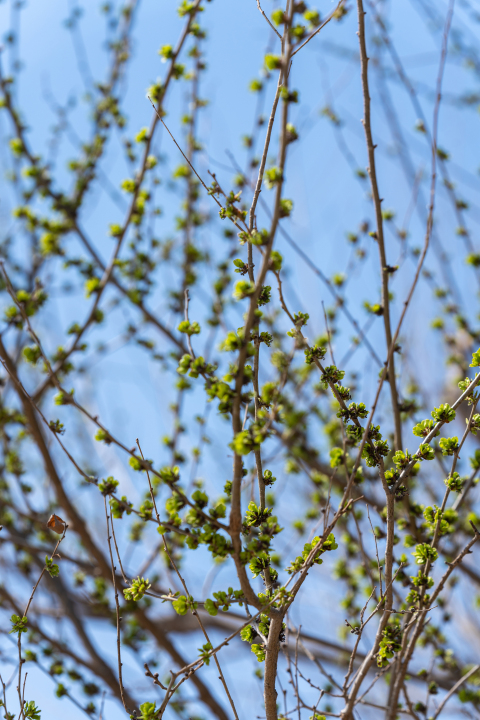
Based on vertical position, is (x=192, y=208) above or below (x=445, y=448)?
above

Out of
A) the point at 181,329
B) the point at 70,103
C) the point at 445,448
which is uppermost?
the point at 70,103

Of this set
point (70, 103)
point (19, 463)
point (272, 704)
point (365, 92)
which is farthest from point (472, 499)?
point (70, 103)

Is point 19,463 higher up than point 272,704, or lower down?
higher up

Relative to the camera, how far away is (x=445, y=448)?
215 centimetres

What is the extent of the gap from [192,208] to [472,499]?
3362 mm

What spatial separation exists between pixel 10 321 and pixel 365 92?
2413 millimetres

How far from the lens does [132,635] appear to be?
416 centimetres

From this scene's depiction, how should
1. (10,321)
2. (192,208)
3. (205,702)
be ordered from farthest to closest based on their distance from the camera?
(192,208) → (205,702) → (10,321)

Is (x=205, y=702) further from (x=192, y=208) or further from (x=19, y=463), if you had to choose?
(x=192, y=208)

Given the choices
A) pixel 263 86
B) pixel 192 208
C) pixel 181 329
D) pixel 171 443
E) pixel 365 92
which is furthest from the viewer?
pixel 192 208

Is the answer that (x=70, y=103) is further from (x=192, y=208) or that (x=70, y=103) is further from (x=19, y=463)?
(x=19, y=463)

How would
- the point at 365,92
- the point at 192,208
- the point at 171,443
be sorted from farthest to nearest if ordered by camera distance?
the point at 192,208 → the point at 171,443 → the point at 365,92

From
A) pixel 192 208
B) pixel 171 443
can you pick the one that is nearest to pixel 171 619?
pixel 171 443

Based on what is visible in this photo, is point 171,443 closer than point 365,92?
No
